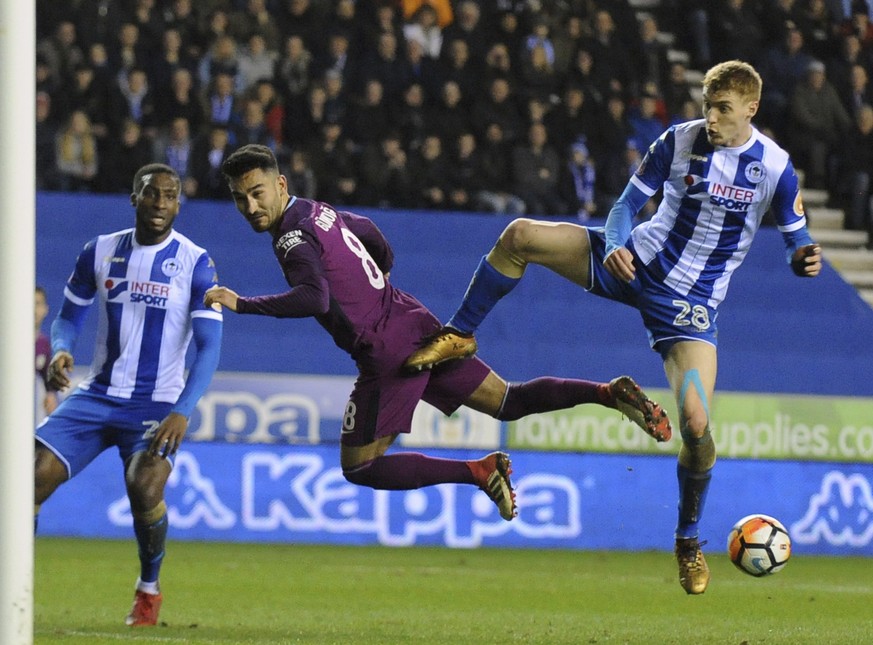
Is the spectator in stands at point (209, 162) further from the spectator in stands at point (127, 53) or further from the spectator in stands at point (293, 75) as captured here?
the spectator in stands at point (127, 53)

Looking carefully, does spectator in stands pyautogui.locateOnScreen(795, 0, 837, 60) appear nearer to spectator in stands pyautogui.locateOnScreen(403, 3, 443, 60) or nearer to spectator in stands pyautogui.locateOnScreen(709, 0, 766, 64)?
spectator in stands pyautogui.locateOnScreen(709, 0, 766, 64)

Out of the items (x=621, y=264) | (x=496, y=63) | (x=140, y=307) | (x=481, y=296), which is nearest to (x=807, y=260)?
(x=621, y=264)

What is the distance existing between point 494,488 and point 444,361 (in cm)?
62

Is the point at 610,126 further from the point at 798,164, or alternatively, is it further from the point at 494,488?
the point at 494,488

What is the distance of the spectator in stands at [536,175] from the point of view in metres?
15.8

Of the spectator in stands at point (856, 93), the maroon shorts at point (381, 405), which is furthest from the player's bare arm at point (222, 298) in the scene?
the spectator in stands at point (856, 93)

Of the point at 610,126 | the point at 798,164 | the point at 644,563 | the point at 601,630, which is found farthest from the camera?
the point at 798,164

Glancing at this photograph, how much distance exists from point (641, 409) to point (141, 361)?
243 centimetres

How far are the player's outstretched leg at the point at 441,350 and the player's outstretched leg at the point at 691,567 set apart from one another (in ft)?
4.45

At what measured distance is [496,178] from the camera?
52.0 feet

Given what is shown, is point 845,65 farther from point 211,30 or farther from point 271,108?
point 211,30

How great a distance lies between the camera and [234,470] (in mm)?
12852

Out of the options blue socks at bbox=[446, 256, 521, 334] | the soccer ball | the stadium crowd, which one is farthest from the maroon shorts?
the stadium crowd

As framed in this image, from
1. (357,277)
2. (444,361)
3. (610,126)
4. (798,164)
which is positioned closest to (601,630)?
(444,361)
